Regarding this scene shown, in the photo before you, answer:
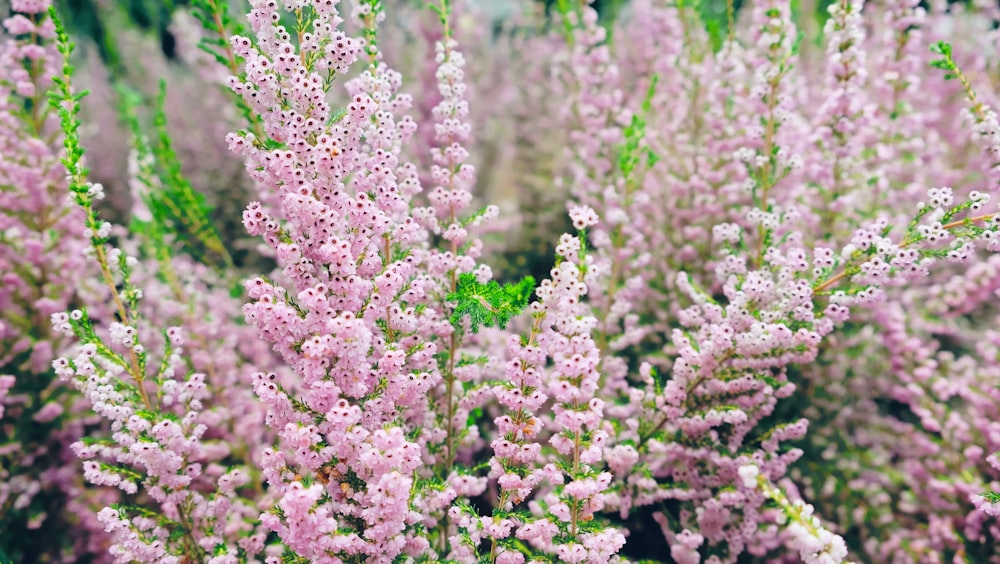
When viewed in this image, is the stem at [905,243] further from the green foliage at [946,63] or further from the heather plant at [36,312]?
the heather plant at [36,312]

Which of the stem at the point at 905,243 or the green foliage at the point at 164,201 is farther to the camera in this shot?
the green foliage at the point at 164,201

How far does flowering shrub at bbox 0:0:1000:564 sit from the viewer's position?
5.64 ft

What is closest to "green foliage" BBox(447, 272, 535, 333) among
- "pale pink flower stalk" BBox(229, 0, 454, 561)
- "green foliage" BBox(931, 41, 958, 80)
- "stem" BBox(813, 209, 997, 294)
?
"pale pink flower stalk" BBox(229, 0, 454, 561)

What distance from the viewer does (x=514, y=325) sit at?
361cm

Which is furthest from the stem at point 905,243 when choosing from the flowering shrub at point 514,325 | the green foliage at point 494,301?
the green foliage at point 494,301

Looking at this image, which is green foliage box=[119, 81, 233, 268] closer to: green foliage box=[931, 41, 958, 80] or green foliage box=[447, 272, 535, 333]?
green foliage box=[447, 272, 535, 333]

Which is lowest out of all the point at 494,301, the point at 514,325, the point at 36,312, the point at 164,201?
the point at 494,301

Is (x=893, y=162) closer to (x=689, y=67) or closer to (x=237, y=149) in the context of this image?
(x=689, y=67)

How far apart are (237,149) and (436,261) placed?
2.24 ft

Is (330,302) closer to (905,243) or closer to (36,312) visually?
(905,243)

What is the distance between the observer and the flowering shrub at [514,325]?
5.64ft

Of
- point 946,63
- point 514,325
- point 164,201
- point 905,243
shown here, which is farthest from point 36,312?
point 946,63

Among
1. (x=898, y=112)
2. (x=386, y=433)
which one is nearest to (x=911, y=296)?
(x=898, y=112)

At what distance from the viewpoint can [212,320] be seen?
9.62 feet
